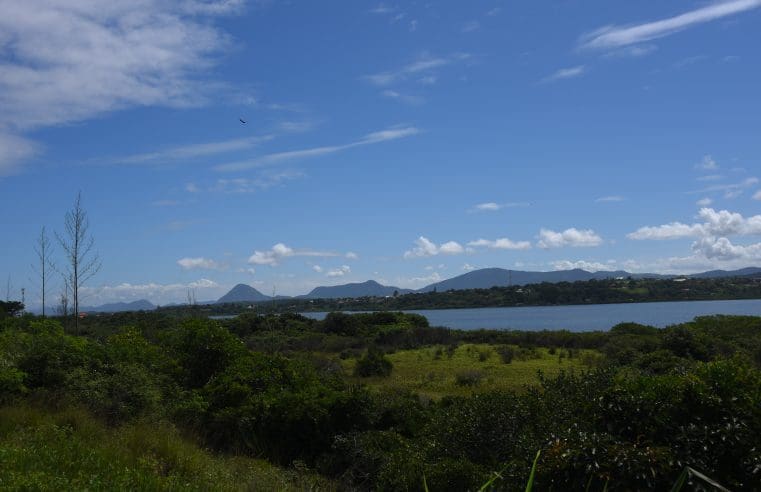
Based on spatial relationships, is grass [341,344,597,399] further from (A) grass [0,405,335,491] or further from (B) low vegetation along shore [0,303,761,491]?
(A) grass [0,405,335,491]

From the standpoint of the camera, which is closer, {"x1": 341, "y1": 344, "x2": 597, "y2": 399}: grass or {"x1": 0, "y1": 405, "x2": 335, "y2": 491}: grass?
{"x1": 0, "y1": 405, "x2": 335, "y2": 491}: grass

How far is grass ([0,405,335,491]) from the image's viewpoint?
641 cm

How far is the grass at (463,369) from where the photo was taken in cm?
2494

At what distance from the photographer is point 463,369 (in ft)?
102

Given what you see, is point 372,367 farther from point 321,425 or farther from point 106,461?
point 106,461

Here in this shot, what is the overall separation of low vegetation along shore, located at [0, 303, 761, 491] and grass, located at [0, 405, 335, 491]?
0.04 m

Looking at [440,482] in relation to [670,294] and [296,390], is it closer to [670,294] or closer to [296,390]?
[296,390]

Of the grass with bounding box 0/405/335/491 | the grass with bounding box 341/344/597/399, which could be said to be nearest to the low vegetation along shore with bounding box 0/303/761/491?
the grass with bounding box 0/405/335/491

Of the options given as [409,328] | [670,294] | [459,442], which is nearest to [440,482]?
[459,442]

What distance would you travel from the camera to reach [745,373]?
7258mm

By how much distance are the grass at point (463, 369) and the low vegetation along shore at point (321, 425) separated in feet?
4.31

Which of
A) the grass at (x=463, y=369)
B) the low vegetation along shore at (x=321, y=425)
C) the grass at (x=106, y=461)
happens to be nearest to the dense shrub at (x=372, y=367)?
the grass at (x=463, y=369)

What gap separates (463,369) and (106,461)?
2502cm

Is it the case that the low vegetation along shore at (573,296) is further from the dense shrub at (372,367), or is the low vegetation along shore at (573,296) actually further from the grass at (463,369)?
the dense shrub at (372,367)
